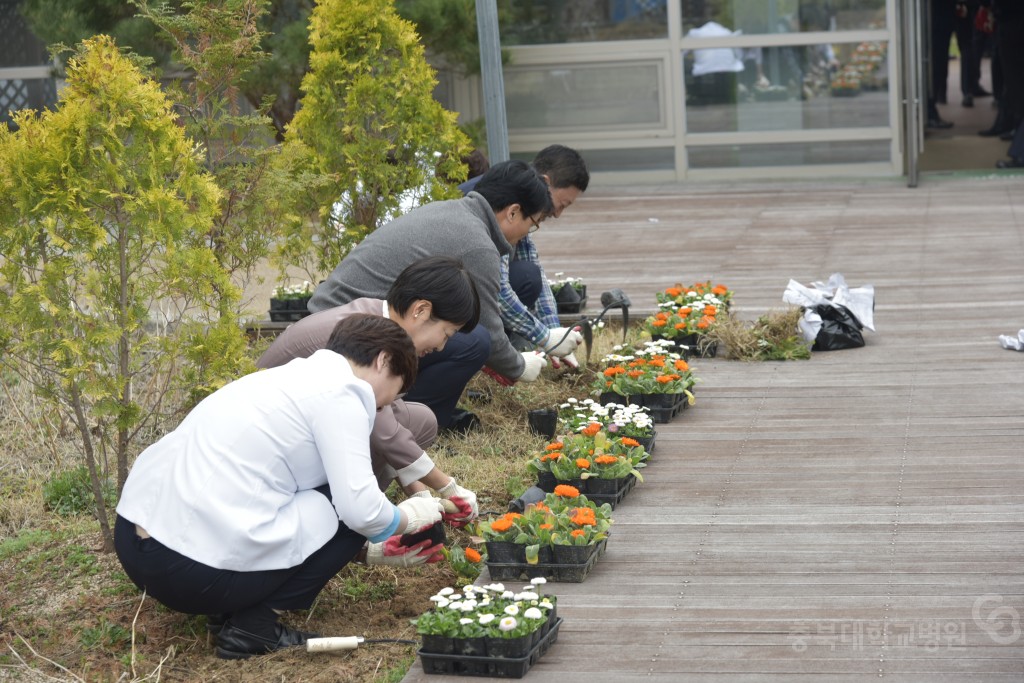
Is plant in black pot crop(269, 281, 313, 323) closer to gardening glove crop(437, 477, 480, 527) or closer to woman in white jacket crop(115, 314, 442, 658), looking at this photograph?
gardening glove crop(437, 477, 480, 527)

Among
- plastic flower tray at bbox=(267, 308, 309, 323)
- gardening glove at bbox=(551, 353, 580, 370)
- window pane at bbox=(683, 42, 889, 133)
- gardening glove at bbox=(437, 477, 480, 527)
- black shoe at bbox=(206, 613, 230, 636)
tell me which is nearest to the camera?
black shoe at bbox=(206, 613, 230, 636)

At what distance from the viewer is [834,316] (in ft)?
19.8

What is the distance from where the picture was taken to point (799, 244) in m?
8.58

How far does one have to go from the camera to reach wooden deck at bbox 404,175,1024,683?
10.2 feet

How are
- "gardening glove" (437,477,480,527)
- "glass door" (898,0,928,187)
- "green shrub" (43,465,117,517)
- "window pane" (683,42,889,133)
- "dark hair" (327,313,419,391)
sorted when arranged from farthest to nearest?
"window pane" (683,42,889,133) → "glass door" (898,0,928,187) → "green shrub" (43,465,117,517) → "gardening glove" (437,477,480,527) → "dark hair" (327,313,419,391)

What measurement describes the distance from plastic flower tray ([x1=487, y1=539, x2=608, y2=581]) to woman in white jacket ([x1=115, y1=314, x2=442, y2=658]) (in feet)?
1.57

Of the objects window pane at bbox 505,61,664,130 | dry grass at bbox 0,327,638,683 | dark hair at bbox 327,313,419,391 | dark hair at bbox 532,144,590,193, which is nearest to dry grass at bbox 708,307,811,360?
dark hair at bbox 532,144,590,193

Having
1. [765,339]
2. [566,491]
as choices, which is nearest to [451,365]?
[566,491]

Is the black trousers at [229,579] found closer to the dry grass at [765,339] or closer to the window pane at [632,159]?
the dry grass at [765,339]

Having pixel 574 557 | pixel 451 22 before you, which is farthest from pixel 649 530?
pixel 451 22

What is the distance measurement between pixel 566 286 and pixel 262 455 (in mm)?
3707

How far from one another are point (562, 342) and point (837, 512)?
5.70 ft

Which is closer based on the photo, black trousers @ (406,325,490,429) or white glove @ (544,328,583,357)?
black trousers @ (406,325,490,429)

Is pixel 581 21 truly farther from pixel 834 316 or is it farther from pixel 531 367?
pixel 531 367
